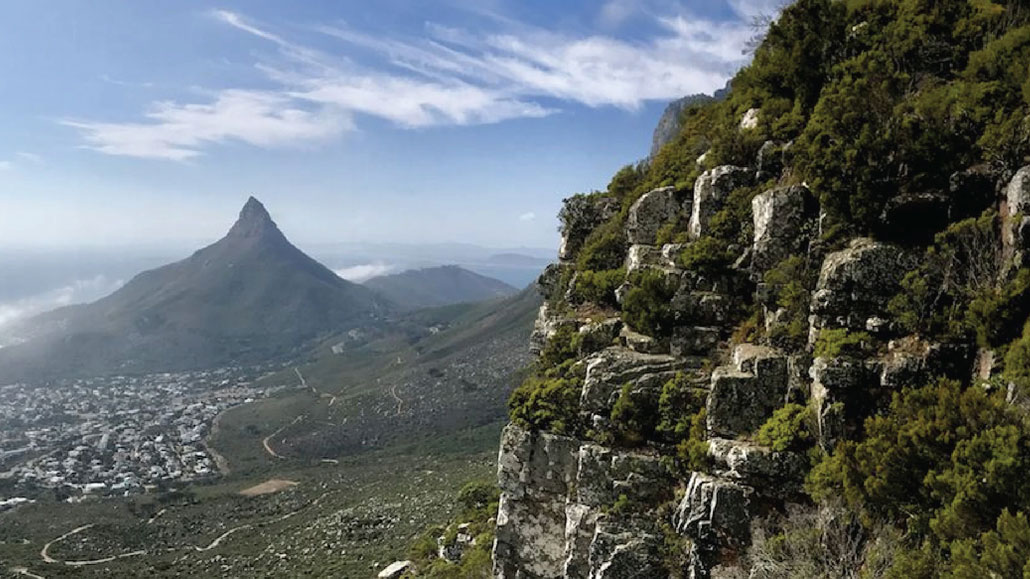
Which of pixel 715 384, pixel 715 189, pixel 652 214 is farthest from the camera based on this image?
pixel 652 214

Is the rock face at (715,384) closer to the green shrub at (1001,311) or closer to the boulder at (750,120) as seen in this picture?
the boulder at (750,120)

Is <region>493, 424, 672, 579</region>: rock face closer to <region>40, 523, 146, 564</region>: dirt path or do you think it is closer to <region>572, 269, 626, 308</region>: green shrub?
<region>572, 269, 626, 308</region>: green shrub

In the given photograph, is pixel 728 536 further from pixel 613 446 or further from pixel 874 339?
pixel 874 339

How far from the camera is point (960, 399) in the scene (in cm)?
1380

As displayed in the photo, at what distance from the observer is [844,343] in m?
16.6

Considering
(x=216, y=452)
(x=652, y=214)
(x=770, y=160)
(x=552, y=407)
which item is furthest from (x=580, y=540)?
(x=216, y=452)

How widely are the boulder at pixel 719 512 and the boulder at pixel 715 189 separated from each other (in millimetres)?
10406

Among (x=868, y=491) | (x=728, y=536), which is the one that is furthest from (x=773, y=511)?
(x=868, y=491)

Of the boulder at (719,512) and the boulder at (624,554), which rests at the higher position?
the boulder at (719,512)

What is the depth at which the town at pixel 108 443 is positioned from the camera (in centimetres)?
12144

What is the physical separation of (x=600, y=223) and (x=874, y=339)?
19209 millimetres

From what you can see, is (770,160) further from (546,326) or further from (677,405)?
(546,326)

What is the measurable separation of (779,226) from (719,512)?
964 cm

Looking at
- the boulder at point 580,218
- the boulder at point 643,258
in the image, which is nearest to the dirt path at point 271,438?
the boulder at point 580,218
